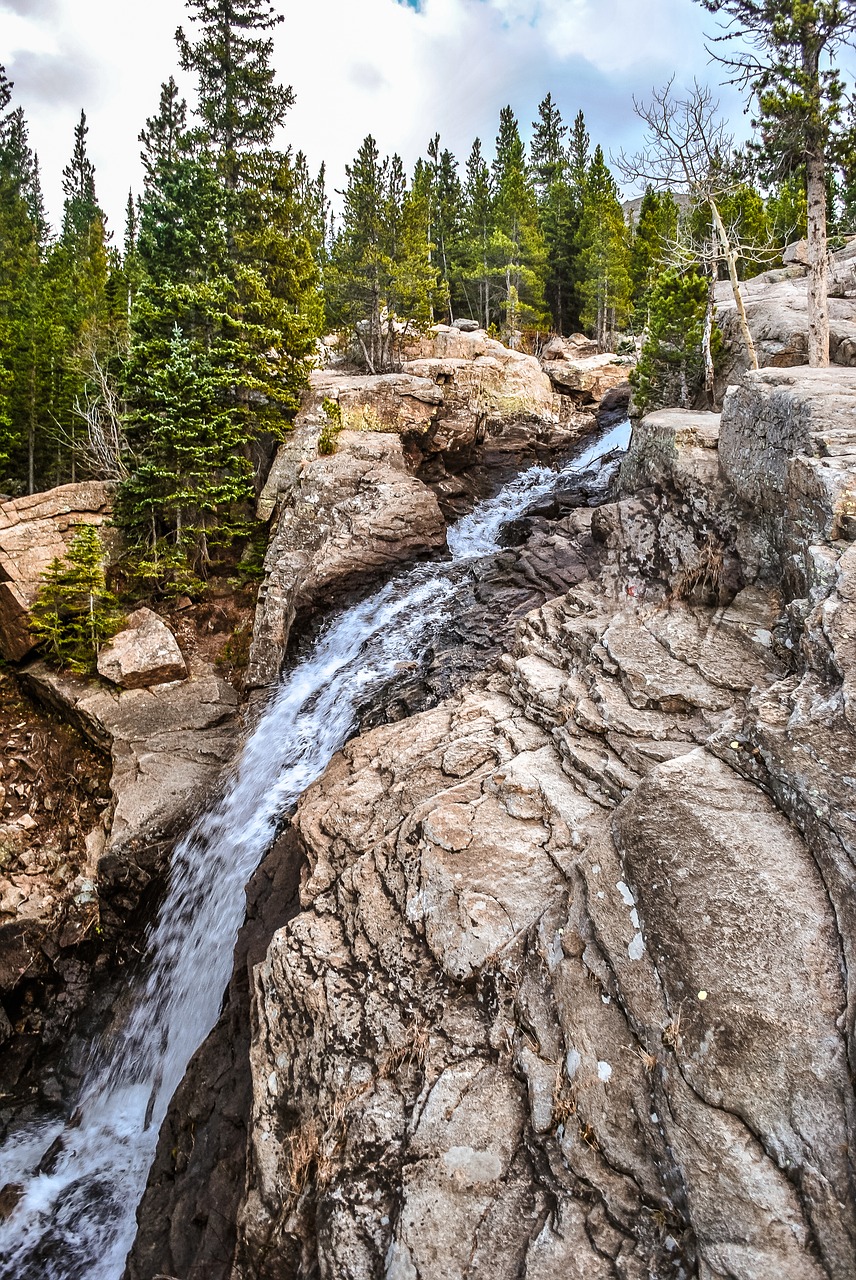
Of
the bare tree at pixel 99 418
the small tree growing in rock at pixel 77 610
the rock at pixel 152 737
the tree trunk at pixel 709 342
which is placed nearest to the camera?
the rock at pixel 152 737

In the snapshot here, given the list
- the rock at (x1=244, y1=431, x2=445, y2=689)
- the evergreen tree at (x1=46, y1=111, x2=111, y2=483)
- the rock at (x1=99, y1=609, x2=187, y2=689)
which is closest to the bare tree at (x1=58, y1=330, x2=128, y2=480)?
the evergreen tree at (x1=46, y1=111, x2=111, y2=483)

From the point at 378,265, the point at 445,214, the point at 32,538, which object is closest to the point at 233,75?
the point at 378,265

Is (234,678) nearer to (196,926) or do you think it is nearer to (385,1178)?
(196,926)

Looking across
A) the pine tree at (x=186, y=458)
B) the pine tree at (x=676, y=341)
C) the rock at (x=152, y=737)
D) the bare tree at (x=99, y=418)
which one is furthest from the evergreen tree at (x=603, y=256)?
the rock at (x=152, y=737)

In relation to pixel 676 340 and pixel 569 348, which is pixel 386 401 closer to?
pixel 676 340

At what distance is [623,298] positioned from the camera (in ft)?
144

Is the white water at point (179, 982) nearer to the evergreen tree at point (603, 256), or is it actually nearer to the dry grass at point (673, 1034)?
the dry grass at point (673, 1034)

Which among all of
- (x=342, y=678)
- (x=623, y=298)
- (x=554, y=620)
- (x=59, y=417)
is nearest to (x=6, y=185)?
(x=59, y=417)

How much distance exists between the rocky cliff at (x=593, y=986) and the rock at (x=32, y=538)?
12942 mm

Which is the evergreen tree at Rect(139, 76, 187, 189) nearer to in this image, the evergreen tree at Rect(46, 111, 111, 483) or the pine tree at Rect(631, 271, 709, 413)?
the evergreen tree at Rect(46, 111, 111, 483)

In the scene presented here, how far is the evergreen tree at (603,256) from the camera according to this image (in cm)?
4312

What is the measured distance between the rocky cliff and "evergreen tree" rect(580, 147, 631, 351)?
1657 inches

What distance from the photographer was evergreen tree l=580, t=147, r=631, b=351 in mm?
43125

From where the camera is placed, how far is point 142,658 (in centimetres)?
1623
